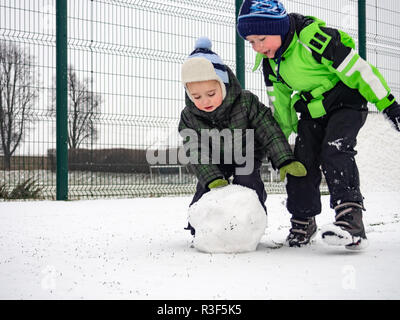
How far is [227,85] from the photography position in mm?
2193

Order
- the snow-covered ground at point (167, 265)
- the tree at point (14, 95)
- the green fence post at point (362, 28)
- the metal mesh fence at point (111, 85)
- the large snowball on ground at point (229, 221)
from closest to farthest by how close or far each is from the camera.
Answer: the snow-covered ground at point (167, 265)
the large snowball on ground at point (229, 221)
the tree at point (14, 95)
the metal mesh fence at point (111, 85)
the green fence post at point (362, 28)

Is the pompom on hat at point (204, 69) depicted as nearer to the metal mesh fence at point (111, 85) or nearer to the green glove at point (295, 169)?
the green glove at point (295, 169)

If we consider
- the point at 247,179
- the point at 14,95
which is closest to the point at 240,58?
the point at 14,95

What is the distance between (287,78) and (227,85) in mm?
280

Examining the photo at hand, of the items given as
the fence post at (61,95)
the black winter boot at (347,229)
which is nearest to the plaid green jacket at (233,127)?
the black winter boot at (347,229)

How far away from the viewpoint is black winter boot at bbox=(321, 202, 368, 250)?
73.2 inches

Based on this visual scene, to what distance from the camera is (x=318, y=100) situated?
2.15 m

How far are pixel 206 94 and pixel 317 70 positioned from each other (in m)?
0.51

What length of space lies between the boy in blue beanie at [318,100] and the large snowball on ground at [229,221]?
29 cm

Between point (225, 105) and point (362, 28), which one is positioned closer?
point (225, 105)

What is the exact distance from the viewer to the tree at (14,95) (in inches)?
187

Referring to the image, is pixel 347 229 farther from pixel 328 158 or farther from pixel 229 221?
pixel 229 221

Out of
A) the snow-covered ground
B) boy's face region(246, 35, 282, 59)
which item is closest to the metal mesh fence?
the snow-covered ground
